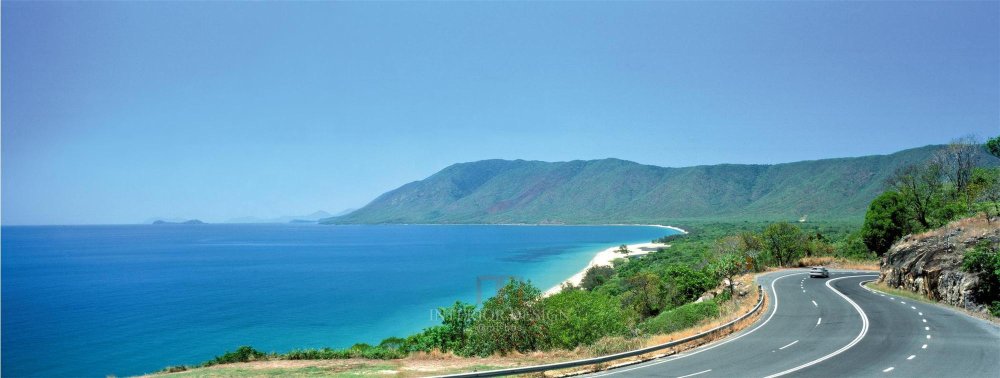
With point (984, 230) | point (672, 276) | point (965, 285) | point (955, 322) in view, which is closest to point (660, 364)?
point (955, 322)

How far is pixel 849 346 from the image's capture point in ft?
69.6

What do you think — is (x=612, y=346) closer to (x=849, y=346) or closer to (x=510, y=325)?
(x=510, y=325)

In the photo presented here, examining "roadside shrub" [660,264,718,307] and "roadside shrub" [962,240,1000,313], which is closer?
"roadside shrub" [962,240,1000,313]

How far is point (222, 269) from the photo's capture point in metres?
134

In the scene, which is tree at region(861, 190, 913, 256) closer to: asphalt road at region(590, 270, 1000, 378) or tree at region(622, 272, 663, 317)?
tree at region(622, 272, 663, 317)

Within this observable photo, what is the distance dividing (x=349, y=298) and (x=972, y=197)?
89277 mm

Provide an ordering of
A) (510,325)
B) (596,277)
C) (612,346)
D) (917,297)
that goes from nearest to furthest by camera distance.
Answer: (612,346)
(510,325)
(917,297)
(596,277)

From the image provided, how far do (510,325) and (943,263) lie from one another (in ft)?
96.7

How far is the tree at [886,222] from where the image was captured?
70.8 metres

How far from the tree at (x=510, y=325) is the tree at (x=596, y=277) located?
197 feet

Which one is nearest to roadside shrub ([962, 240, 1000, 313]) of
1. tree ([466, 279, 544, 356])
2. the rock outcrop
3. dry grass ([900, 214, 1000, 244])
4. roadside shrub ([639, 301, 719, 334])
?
the rock outcrop

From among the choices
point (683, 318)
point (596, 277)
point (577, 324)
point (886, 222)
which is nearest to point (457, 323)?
point (577, 324)

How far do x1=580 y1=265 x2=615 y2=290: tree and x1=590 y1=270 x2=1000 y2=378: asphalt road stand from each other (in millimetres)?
55919

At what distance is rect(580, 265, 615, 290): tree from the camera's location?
89438 mm
